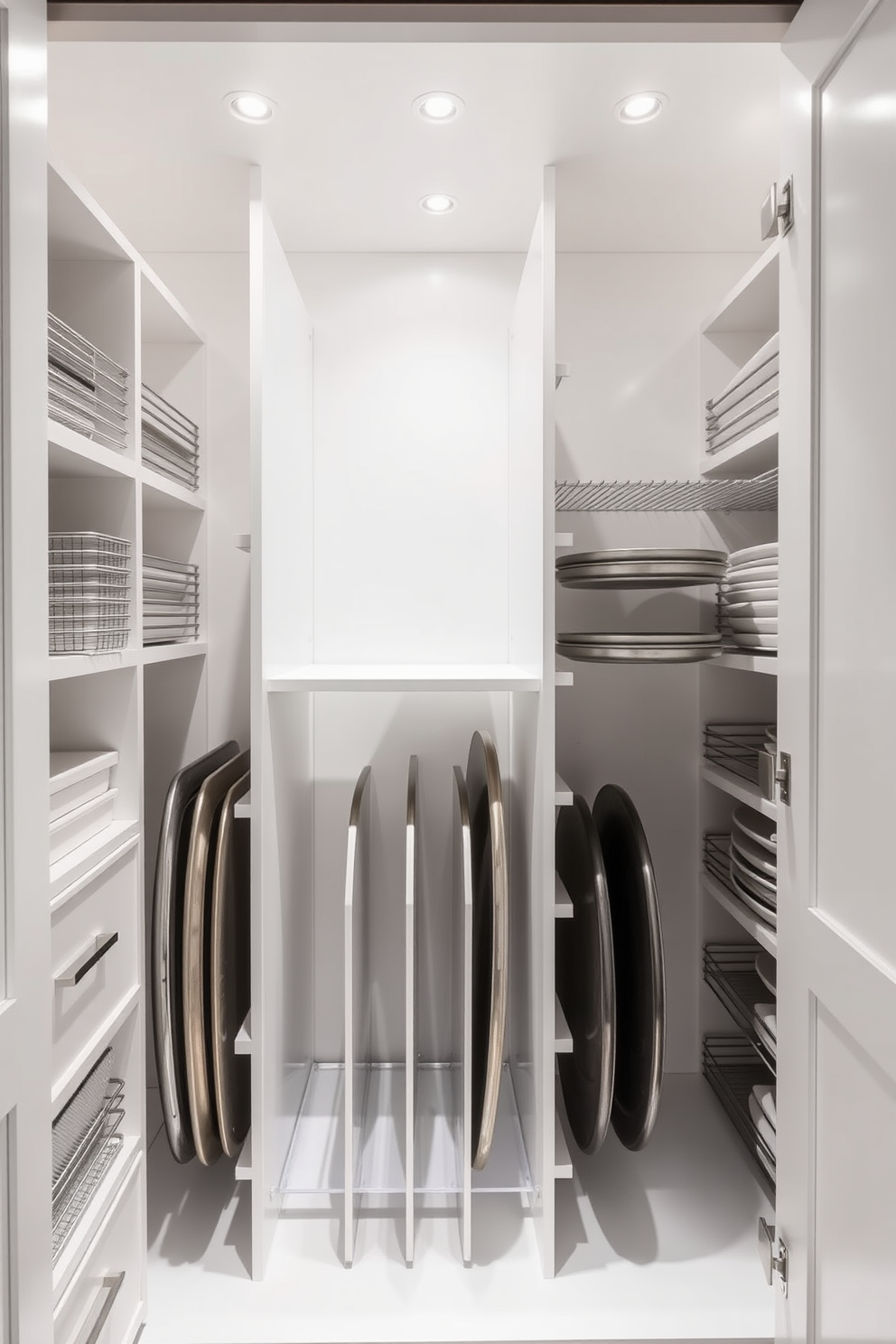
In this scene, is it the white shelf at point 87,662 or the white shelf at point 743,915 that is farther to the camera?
the white shelf at point 743,915

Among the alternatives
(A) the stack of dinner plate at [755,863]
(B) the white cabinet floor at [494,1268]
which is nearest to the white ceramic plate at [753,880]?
(A) the stack of dinner plate at [755,863]

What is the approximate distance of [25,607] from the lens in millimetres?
786

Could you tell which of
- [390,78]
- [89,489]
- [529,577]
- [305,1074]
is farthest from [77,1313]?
[390,78]

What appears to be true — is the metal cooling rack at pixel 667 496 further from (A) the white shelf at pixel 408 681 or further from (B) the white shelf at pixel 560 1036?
(B) the white shelf at pixel 560 1036

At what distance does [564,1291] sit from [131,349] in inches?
63.1

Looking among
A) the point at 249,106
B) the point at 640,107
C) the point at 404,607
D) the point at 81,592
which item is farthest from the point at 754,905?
the point at 249,106

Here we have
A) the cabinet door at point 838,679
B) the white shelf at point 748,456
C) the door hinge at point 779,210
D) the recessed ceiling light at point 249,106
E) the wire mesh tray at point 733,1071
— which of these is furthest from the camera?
the wire mesh tray at point 733,1071

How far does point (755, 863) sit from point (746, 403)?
83cm

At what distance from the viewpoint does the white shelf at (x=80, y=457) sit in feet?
3.20

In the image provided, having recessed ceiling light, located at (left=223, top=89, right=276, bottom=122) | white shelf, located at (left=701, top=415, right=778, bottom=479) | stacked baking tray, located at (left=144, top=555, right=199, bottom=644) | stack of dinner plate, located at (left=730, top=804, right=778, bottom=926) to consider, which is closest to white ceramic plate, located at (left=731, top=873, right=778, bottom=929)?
stack of dinner plate, located at (left=730, top=804, right=778, bottom=926)

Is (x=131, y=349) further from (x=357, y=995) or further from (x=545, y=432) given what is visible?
(x=357, y=995)

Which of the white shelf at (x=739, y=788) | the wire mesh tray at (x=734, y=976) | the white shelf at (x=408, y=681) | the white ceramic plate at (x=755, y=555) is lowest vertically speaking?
the wire mesh tray at (x=734, y=976)

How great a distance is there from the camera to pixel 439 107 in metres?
1.21

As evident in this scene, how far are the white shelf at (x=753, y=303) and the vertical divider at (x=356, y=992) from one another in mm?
1133
